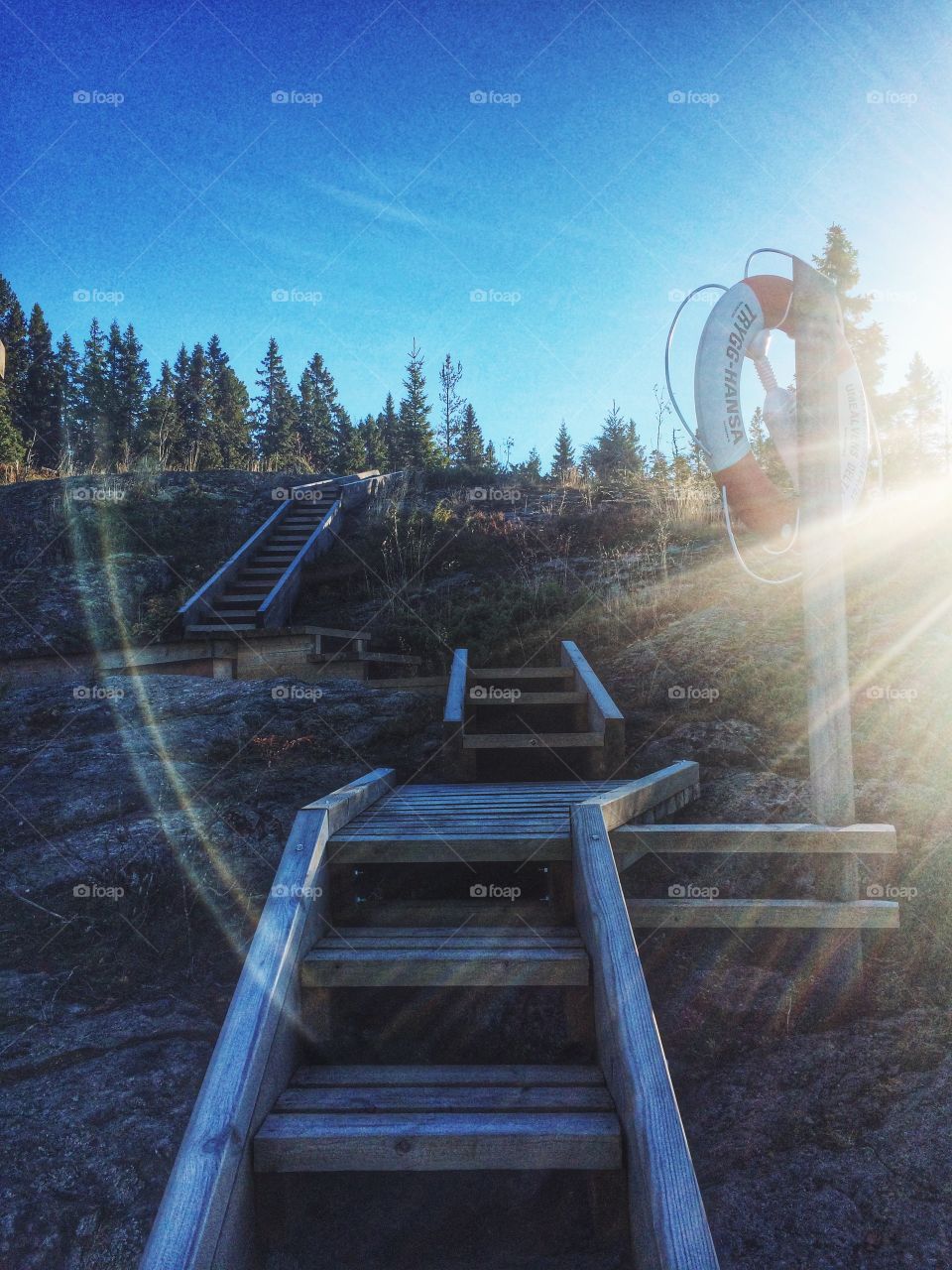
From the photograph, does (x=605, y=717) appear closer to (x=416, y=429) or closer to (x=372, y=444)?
(x=416, y=429)

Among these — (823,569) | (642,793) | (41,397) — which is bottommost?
(642,793)

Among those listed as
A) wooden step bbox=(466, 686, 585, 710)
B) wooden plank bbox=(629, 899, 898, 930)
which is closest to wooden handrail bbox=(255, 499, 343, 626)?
wooden step bbox=(466, 686, 585, 710)

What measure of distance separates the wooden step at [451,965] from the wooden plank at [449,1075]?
260 mm

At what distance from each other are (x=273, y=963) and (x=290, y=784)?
7.95 ft

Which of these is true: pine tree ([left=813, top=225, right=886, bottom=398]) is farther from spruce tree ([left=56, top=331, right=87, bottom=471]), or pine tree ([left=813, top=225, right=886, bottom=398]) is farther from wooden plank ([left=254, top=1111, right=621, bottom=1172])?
spruce tree ([left=56, top=331, right=87, bottom=471])

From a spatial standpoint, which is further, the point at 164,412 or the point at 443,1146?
the point at 164,412

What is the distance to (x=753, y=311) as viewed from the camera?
340 centimetres

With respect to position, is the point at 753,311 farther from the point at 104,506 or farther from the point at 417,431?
the point at 417,431

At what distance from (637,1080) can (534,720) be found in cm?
417

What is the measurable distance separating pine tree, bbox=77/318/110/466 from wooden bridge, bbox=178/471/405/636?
5356cm

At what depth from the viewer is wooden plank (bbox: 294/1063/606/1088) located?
218cm

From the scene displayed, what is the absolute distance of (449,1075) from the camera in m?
2.24

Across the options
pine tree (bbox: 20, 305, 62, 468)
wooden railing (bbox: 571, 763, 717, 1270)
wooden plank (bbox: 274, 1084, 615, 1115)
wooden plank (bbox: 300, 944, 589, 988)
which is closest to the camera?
wooden railing (bbox: 571, 763, 717, 1270)

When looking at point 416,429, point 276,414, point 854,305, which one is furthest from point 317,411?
point 854,305
